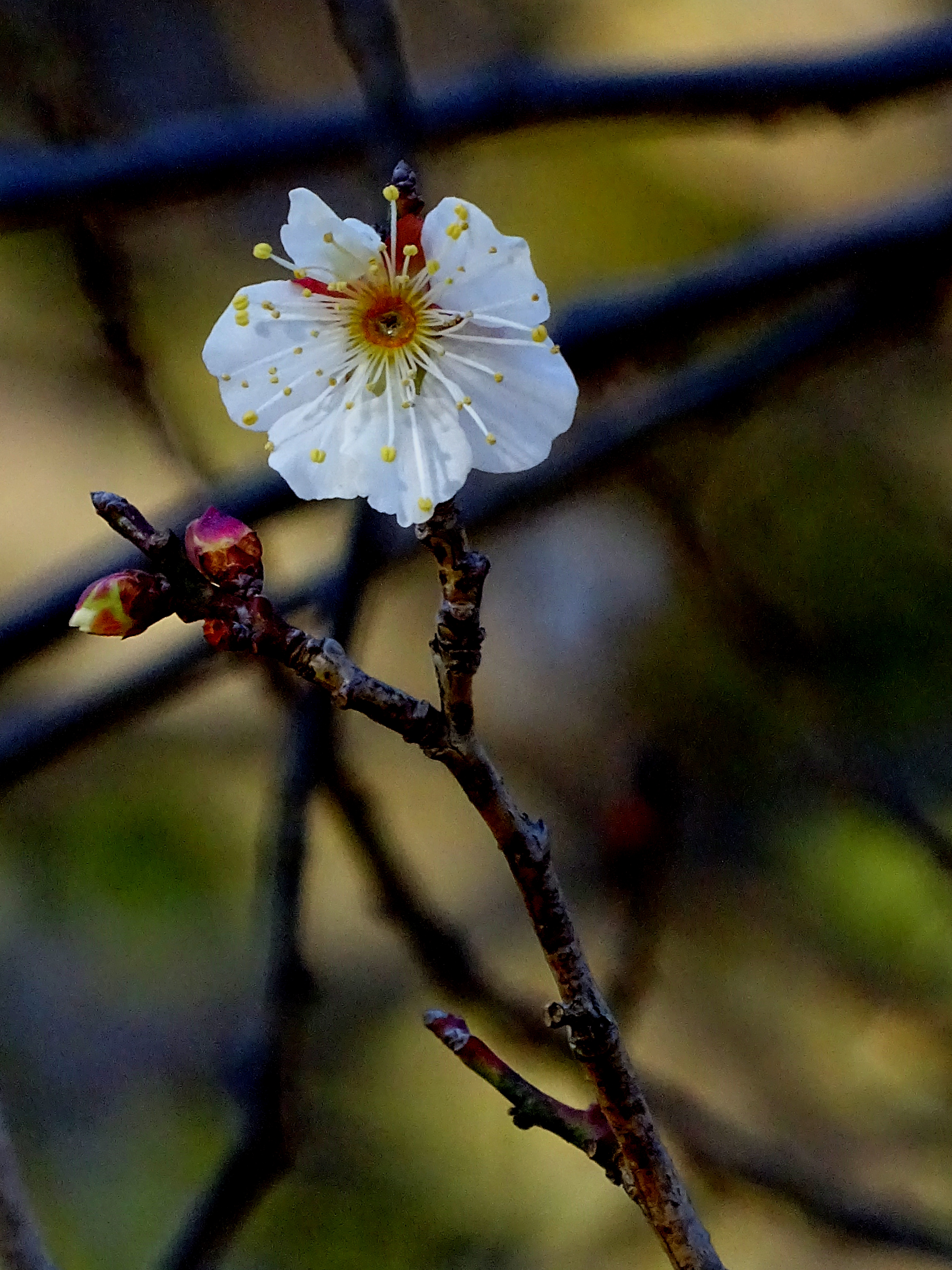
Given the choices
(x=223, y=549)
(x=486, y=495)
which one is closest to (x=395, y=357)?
(x=223, y=549)

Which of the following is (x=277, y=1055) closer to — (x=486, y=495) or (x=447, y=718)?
(x=486, y=495)

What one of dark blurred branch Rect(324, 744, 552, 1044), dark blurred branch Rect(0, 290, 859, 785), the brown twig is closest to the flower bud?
the brown twig

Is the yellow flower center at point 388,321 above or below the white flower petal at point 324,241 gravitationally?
above

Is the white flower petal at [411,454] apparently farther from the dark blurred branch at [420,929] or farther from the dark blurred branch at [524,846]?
the dark blurred branch at [420,929]

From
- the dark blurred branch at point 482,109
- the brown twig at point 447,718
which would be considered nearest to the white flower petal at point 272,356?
the brown twig at point 447,718

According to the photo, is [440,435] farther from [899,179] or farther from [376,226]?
[899,179]

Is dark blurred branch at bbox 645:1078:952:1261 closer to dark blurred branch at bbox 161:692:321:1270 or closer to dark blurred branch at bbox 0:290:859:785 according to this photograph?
dark blurred branch at bbox 161:692:321:1270

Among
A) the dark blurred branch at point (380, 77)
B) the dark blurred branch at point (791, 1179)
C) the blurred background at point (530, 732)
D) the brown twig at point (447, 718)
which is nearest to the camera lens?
the brown twig at point (447, 718)
